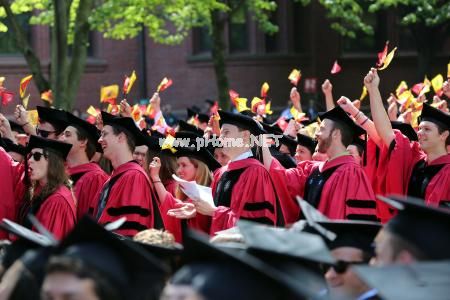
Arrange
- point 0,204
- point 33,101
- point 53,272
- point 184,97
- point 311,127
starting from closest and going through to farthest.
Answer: point 53,272 → point 0,204 → point 311,127 → point 33,101 → point 184,97

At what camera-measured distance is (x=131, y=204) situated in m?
7.89

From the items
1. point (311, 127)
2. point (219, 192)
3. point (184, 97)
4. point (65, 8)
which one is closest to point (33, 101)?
point (184, 97)

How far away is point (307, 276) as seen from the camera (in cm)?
386

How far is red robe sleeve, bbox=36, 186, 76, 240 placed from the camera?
7.41m

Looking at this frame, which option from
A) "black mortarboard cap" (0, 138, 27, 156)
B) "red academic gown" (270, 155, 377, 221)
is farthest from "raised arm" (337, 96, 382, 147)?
"black mortarboard cap" (0, 138, 27, 156)

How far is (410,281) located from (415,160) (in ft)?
17.6

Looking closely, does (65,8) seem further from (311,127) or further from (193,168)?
(193,168)

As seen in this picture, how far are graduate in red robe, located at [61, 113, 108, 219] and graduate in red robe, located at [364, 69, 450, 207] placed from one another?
240 centimetres

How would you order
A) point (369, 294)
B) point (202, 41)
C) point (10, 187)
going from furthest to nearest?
point (202, 41), point (10, 187), point (369, 294)

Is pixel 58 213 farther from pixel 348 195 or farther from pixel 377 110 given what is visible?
pixel 377 110

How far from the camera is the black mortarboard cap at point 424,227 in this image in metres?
3.66

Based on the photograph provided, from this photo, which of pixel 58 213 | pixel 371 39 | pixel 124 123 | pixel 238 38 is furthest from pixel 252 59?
pixel 58 213

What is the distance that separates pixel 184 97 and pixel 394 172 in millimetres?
18458

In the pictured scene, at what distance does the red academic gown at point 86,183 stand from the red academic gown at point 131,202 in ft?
2.03
